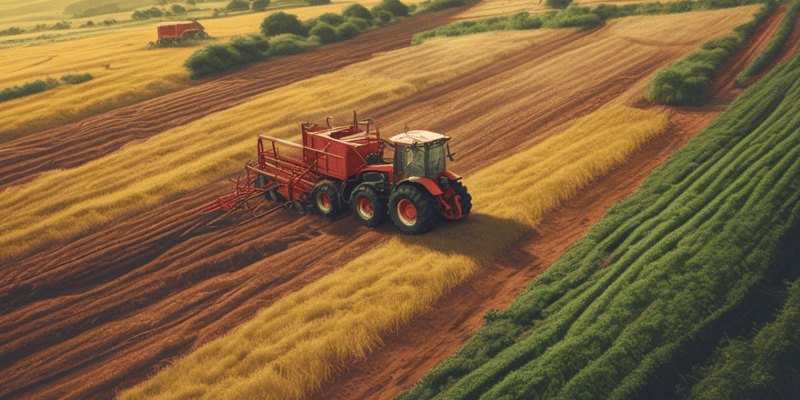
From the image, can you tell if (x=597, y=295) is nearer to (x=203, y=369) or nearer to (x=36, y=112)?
(x=203, y=369)

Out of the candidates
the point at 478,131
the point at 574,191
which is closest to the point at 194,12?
the point at 478,131

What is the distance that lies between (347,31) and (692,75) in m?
25.7

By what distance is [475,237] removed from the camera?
489 inches

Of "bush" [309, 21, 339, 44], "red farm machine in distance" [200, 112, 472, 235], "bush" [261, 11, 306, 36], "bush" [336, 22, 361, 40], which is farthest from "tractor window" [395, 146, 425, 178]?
"bush" [261, 11, 306, 36]

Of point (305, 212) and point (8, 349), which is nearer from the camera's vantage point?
point (8, 349)

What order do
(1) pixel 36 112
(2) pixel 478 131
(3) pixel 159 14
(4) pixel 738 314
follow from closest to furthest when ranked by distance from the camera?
(4) pixel 738 314 → (2) pixel 478 131 → (1) pixel 36 112 → (3) pixel 159 14

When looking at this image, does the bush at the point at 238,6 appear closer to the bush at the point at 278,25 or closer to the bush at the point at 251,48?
the bush at the point at 278,25

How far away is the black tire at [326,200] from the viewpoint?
45.4ft

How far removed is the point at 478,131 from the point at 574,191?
266 inches

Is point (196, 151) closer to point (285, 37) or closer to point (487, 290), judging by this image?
point (487, 290)

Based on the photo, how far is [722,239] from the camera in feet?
32.6

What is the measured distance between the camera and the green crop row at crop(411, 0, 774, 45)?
34.8m

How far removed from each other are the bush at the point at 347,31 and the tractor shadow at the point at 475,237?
29497 mm

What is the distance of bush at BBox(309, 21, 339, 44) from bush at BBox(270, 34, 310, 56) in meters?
2.23
